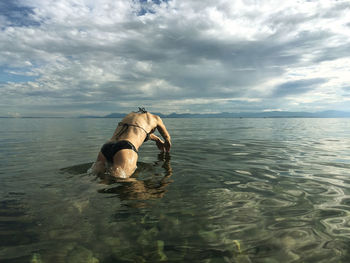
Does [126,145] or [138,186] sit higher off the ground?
[126,145]

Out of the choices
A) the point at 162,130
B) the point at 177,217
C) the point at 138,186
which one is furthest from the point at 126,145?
the point at 177,217

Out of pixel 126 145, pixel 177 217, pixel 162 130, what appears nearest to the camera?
pixel 177 217

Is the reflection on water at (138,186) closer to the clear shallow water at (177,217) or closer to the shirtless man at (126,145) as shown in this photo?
the clear shallow water at (177,217)

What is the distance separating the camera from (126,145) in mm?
6188

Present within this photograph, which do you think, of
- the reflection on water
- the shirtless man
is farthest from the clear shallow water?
the shirtless man

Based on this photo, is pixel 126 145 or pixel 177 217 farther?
pixel 126 145

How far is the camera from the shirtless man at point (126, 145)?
6.14 metres

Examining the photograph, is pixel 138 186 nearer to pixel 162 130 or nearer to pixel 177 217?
pixel 177 217

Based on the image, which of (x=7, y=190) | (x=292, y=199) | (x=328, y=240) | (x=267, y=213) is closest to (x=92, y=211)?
(x=7, y=190)

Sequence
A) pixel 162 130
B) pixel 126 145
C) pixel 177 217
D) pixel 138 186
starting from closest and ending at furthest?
pixel 177 217 → pixel 138 186 → pixel 126 145 → pixel 162 130

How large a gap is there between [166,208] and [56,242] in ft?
6.51

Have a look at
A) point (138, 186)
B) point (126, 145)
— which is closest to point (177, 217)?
point (138, 186)

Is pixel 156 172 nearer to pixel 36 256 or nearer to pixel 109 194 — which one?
pixel 109 194

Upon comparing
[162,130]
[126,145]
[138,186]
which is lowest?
[138,186]
